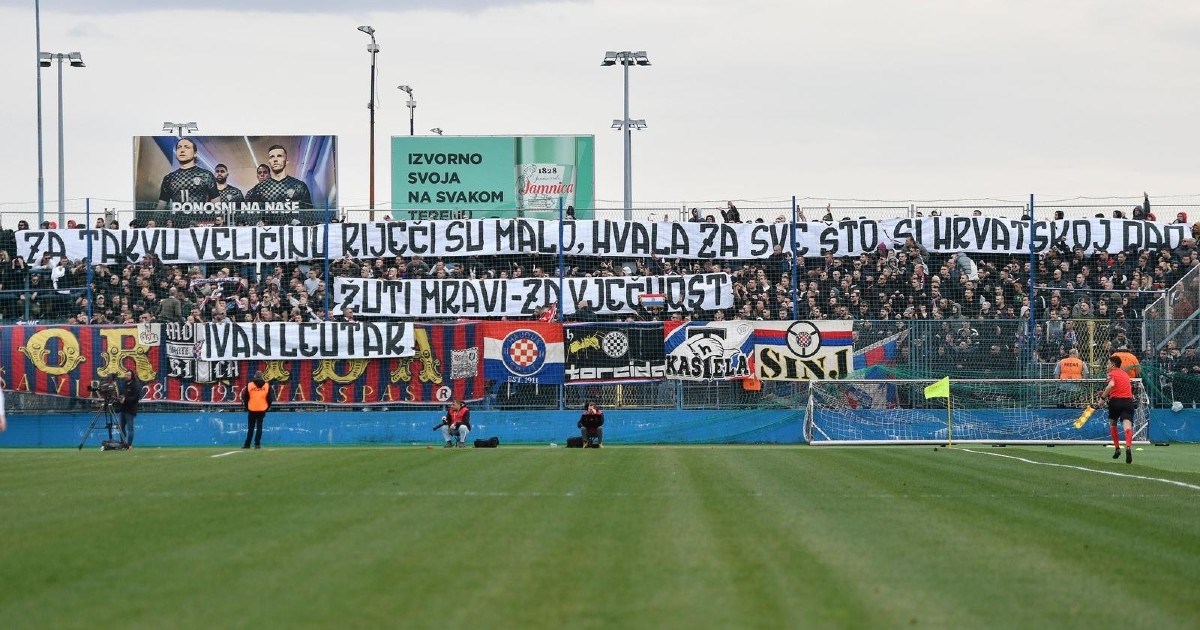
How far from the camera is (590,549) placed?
10.9 meters

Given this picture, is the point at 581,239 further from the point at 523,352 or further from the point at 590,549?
the point at 590,549

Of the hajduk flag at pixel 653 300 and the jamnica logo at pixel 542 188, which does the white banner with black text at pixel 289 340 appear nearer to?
the hajduk flag at pixel 653 300

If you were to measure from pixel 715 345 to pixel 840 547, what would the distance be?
79.2 feet

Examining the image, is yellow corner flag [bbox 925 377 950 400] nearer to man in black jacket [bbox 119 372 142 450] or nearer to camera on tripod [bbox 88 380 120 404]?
man in black jacket [bbox 119 372 142 450]

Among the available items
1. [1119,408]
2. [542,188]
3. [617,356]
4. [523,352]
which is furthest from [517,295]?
[1119,408]

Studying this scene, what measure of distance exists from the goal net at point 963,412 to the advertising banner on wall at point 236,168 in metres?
23.3

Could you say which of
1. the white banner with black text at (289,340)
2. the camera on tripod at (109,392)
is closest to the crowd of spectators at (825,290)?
the white banner with black text at (289,340)

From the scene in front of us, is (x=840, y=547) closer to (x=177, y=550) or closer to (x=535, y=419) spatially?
(x=177, y=550)

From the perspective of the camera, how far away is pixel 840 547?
36.3ft

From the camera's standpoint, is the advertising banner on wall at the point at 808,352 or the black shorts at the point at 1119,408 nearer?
the black shorts at the point at 1119,408

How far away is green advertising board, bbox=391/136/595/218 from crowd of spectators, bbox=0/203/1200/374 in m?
11.5

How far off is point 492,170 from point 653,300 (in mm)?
14455

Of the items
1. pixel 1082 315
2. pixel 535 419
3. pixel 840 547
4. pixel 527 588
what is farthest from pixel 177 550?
pixel 1082 315

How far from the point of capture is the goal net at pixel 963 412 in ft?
111
